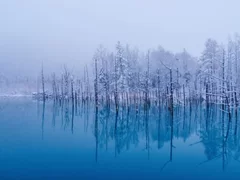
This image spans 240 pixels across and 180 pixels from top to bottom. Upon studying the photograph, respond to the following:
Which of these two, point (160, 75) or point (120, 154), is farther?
point (160, 75)

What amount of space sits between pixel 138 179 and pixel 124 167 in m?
2.20

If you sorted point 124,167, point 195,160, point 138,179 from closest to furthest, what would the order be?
point 138,179 < point 124,167 < point 195,160

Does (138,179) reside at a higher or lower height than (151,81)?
lower

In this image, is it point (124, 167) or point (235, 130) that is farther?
point (235, 130)

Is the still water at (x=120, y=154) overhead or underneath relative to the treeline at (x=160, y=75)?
underneath

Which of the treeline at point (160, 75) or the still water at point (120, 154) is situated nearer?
the still water at point (120, 154)

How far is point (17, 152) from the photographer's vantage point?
17.8 meters

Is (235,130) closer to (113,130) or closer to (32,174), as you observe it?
(113,130)

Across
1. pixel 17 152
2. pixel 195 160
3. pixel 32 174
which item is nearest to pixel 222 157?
pixel 195 160

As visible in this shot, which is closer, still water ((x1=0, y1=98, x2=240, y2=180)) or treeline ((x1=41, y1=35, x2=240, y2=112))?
A: still water ((x1=0, y1=98, x2=240, y2=180))

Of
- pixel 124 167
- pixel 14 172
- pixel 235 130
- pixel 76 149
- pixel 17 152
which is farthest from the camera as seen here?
pixel 235 130

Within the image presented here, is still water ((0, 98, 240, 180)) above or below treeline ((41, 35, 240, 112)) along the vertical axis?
below

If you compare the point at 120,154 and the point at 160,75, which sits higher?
the point at 160,75

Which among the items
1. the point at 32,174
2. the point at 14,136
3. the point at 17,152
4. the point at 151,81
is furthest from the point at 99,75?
the point at 32,174
